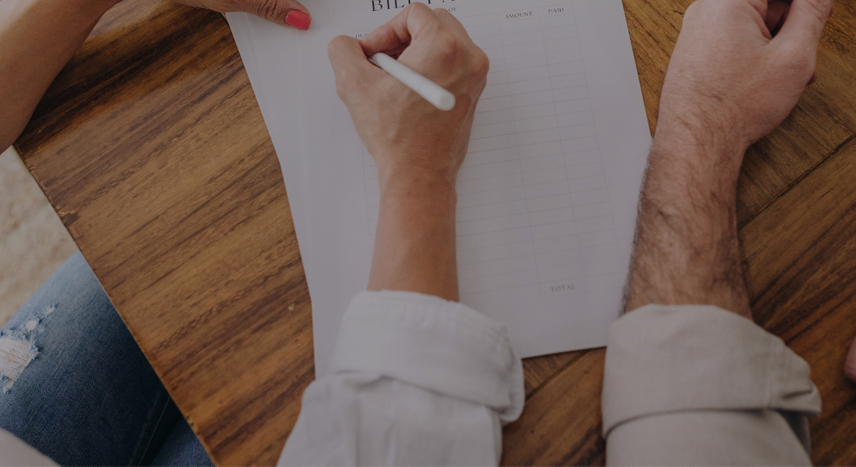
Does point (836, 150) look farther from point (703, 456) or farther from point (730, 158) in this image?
point (703, 456)

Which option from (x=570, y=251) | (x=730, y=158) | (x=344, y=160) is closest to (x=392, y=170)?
(x=344, y=160)

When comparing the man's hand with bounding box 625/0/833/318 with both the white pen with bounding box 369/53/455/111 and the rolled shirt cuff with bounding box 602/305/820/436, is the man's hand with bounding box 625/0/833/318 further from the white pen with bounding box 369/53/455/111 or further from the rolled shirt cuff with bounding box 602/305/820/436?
the white pen with bounding box 369/53/455/111

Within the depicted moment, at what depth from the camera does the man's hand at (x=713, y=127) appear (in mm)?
389

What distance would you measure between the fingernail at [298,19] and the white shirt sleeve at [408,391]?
1.00 feet

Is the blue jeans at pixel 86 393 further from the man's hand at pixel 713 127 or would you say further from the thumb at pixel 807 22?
the thumb at pixel 807 22

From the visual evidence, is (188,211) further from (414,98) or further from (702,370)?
(702,370)

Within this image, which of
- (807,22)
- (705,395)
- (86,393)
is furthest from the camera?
(86,393)

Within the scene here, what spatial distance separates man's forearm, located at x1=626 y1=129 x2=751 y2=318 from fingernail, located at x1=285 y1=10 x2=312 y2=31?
37 centimetres

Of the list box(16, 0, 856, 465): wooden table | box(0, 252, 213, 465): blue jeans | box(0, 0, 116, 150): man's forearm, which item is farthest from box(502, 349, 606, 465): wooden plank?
box(0, 0, 116, 150): man's forearm

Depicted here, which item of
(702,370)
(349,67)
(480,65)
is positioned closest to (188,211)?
(349,67)

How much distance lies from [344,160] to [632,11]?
337mm

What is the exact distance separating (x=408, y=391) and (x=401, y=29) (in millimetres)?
317

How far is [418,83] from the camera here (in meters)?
0.37

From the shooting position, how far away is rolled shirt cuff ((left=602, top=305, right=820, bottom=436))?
0.32 meters
